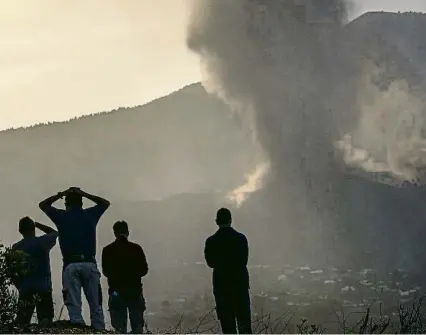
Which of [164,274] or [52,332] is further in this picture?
[164,274]

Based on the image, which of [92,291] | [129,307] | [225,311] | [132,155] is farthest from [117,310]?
[132,155]

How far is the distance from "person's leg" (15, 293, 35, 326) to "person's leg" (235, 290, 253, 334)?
243 centimetres

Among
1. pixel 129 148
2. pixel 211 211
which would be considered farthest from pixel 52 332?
pixel 129 148

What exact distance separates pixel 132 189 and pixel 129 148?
41.9 ft

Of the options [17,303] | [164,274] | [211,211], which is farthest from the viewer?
[211,211]

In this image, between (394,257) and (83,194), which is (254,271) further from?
(83,194)

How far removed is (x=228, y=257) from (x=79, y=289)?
1.83 m

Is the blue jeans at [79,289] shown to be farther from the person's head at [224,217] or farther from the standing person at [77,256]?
the person's head at [224,217]

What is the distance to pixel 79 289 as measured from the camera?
8.60 m

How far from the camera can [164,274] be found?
75.9 metres

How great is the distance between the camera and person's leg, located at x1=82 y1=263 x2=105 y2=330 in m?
8.58

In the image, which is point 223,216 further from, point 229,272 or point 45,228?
point 45,228

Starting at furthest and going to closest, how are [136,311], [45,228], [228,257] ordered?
1. [45,228]
2. [136,311]
3. [228,257]

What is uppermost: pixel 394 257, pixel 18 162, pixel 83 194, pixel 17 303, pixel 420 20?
pixel 420 20
